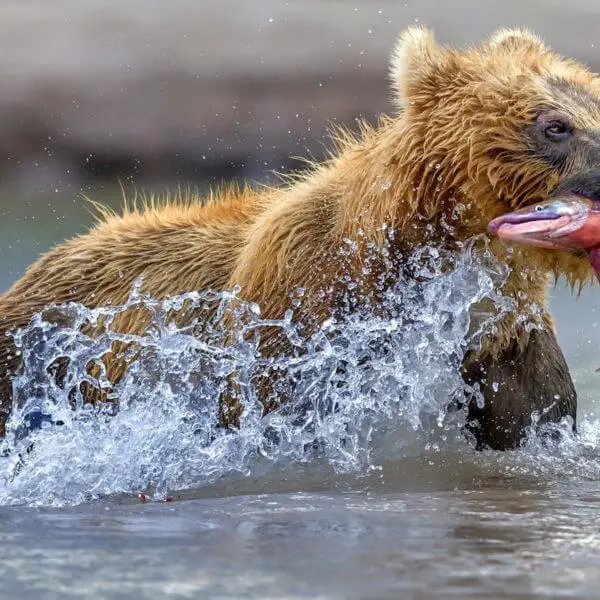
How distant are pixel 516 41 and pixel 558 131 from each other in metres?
0.62

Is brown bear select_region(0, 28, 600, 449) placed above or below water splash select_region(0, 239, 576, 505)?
above

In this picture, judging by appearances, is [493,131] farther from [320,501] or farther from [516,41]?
[320,501]

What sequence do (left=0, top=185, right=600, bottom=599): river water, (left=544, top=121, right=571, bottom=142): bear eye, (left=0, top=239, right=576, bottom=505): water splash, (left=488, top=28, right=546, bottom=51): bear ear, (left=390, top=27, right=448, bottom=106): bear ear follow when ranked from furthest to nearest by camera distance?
1. (left=488, top=28, right=546, bottom=51): bear ear
2. (left=390, top=27, right=448, bottom=106): bear ear
3. (left=0, top=239, right=576, bottom=505): water splash
4. (left=544, top=121, right=571, bottom=142): bear eye
5. (left=0, top=185, right=600, bottom=599): river water

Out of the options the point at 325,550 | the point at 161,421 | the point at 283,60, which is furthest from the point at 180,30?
the point at 325,550

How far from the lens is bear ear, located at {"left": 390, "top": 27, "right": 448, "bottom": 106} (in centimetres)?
479

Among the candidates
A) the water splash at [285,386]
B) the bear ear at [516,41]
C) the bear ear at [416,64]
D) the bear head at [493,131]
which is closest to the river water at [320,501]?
the water splash at [285,386]

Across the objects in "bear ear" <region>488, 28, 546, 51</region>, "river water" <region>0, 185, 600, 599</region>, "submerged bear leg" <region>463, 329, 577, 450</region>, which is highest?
"bear ear" <region>488, 28, 546, 51</region>

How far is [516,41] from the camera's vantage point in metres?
5.05

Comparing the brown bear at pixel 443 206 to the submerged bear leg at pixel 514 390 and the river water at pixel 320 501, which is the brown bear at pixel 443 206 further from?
the river water at pixel 320 501

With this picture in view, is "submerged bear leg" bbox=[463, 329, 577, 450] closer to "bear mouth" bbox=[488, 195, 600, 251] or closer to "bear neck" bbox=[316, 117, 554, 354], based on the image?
"bear neck" bbox=[316, 117, 554, 354]

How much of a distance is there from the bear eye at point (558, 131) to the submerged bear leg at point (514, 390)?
814mm

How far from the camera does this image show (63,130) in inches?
431

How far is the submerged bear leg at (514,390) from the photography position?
16.5 ft

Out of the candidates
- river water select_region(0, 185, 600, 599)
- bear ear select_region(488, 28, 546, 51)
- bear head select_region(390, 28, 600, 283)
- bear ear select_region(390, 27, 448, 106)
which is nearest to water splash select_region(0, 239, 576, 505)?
river water select_region(0, 185, 600, 599)
